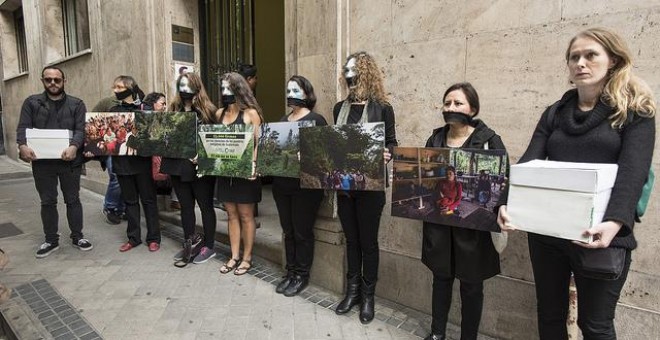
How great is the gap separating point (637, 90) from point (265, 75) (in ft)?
24.3

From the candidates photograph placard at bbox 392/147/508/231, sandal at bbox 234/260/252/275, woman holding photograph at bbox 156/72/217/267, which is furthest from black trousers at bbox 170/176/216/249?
photograph placard at bbox 392/147/508/231

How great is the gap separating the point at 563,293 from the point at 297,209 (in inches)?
84.0

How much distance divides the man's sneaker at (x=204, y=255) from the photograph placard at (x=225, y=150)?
105 cm

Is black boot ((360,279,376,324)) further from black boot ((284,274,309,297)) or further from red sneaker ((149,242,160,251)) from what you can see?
red sneaker ((149,242,160,251))

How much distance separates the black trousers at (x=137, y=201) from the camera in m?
4.80

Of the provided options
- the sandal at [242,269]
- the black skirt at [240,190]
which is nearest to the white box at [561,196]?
the black skirt at [240,190]

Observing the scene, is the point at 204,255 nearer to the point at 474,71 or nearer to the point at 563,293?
the point at 474,71

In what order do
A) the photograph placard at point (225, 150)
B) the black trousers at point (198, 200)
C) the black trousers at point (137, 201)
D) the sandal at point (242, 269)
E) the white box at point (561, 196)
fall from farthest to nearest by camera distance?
the black trousers at point (137, 201)
the black trousers at point (198, 200)
the sandal at point (242, 269)
the photograph placard at point (225, 150)
the white box at point (561, 196)

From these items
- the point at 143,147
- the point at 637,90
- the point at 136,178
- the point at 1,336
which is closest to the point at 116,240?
the point at 136,178

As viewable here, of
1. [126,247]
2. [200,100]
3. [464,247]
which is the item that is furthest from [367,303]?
[126,247]

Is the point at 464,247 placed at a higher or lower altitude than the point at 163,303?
higher

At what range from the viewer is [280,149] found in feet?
10.9

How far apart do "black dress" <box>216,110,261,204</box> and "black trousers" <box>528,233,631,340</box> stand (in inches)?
102

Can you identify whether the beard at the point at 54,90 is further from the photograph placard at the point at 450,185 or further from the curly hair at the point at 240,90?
the photograph placard at the point at 450,185
